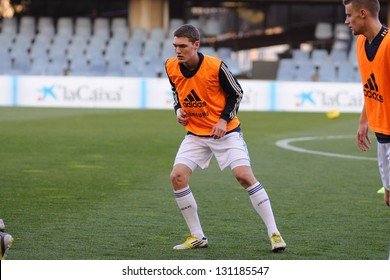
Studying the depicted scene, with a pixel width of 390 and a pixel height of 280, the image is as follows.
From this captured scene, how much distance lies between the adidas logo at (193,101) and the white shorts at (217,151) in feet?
0.88

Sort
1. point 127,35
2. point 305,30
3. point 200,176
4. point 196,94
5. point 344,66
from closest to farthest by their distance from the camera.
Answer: point 196,94, point 200,176, point 344,66, point 127,35, point 305,30

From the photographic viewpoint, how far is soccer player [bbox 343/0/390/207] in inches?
270

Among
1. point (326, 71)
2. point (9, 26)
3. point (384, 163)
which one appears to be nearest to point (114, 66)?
point (9, 26)

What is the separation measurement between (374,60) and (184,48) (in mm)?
1682

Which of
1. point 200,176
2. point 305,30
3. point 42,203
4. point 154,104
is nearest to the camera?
point 42,203

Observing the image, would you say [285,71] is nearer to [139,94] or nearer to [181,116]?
[139,94]

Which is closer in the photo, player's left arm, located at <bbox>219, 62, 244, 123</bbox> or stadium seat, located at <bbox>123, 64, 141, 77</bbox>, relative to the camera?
player's left arm, located at <bbox>219, 62, 244, 123</bbox>

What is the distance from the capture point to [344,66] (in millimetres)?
34375

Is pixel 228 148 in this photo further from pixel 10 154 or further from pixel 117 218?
pixel 10 154

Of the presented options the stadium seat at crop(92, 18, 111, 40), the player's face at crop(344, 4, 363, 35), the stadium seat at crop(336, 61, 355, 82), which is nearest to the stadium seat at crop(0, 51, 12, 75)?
the stadium seat at crop(92, 18, 111, 40)

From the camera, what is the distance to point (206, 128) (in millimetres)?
8328

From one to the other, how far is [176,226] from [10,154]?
7.33 m

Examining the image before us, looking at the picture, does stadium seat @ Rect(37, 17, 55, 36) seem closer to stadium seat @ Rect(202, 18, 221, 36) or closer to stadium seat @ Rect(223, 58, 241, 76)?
stadium seat @ Rect(202, 18, 221, 36)

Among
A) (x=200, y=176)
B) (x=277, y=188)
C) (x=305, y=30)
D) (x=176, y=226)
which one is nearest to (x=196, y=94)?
(x=176, y=226)
